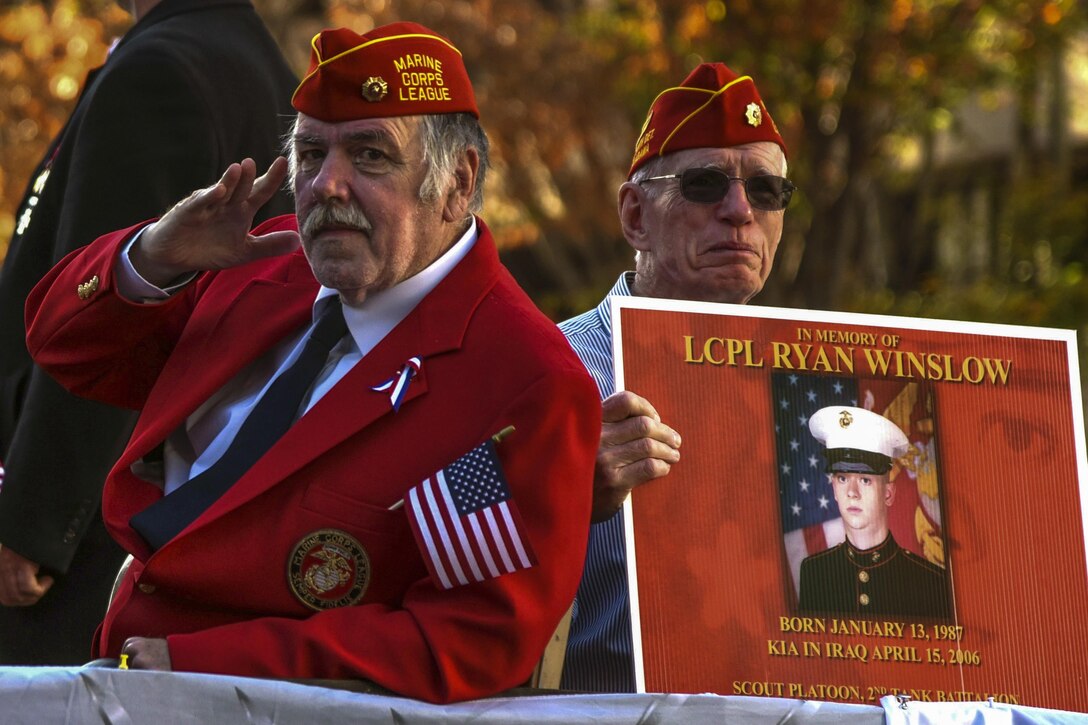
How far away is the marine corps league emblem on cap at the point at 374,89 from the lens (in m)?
3.02

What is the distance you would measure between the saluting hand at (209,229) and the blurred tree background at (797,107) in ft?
29.1

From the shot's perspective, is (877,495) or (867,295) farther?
(867,295)

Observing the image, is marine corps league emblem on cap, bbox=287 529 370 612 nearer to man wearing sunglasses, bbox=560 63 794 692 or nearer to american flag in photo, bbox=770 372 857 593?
american flag in photo, bbox=770 372 857 593

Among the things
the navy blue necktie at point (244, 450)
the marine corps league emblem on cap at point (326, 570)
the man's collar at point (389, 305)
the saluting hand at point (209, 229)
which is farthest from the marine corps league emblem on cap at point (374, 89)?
the marine corps league emblem on cap at point (326, 570)

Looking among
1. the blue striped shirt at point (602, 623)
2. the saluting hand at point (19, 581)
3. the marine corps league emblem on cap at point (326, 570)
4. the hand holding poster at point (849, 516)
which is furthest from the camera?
the saluting hand at point (19, 581)

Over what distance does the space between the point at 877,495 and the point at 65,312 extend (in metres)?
1.43

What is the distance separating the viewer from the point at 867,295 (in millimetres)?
12852

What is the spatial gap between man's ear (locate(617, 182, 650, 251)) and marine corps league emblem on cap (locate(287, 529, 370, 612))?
62.7 inches

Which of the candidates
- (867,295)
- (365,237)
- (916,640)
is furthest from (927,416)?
(867,295)

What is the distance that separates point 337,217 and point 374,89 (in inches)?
8.9

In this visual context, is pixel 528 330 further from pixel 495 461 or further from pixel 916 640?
pixel 916 640

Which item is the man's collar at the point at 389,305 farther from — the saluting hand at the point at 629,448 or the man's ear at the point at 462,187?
the saluting hand at the point at 629,448

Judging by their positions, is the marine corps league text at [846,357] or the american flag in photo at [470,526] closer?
the american flag in photo at [470,526]

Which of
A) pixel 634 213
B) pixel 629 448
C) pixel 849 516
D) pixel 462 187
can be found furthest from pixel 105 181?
pixel 849 516
